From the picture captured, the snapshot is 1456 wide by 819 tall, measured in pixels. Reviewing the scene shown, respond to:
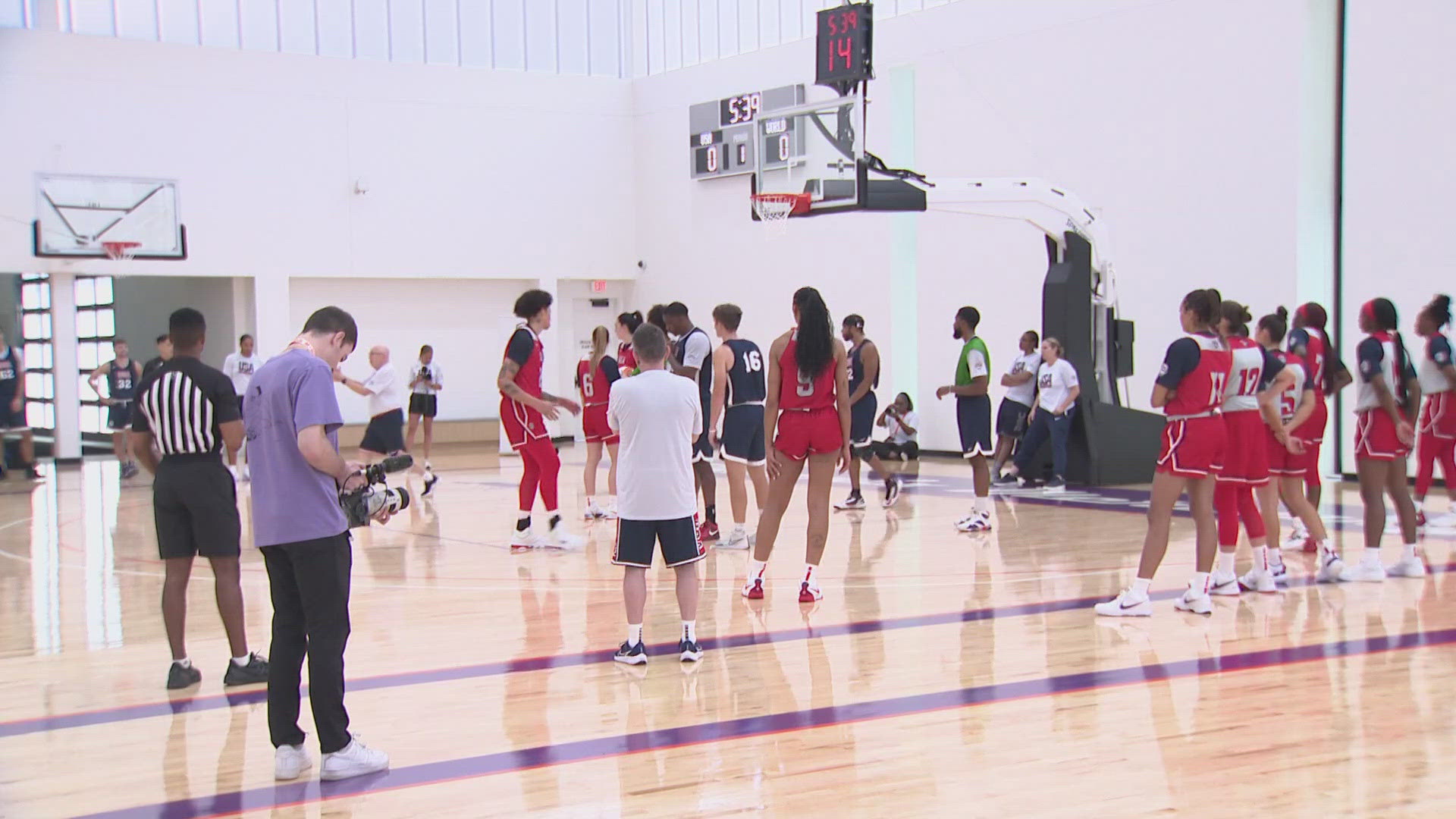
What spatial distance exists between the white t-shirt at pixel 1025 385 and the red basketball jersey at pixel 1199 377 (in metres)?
6.84

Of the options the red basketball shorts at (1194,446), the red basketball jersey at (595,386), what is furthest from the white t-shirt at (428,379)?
the red basketball shorts at (1194,446)

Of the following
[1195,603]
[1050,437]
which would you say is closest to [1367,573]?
[1195,603]

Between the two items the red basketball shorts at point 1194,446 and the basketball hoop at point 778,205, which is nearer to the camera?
the red basketball shorts at point 1194,446

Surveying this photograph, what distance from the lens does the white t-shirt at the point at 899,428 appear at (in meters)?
16.9

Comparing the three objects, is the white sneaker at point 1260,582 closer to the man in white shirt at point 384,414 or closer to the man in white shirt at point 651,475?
the man in white shirt at point 651,475

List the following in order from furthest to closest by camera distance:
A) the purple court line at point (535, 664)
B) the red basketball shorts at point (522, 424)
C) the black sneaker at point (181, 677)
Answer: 1. the red basketball shorts at point (522, 424)
2. the black sneaker at point (181, 677)
3. the purple court line at point (535, 664)

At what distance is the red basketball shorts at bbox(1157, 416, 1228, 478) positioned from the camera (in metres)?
6.36

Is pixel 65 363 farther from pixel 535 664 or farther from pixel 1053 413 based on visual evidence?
pixel 535 664

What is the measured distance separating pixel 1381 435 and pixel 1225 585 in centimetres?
132

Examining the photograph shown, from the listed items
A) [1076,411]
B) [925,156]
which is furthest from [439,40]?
[1076,411]

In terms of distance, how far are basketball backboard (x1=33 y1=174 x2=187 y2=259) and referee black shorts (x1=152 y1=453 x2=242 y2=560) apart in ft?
46.4

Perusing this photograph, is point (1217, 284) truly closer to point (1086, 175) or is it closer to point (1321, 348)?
point (1086, 175)

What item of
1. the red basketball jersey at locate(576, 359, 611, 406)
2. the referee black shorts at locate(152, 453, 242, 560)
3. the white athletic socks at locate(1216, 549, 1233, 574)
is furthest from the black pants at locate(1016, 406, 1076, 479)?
the referee black shorts at locate(152, 453, 242, 560)

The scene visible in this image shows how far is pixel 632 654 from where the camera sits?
566 cm
